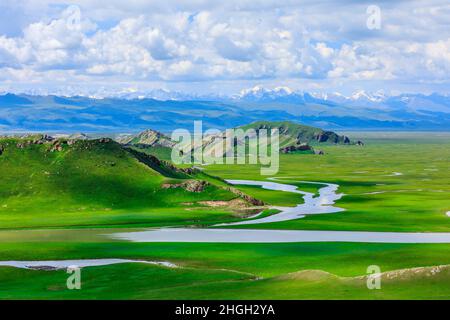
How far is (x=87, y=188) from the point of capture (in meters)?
144

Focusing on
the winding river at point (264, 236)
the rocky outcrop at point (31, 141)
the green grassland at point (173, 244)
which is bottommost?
the winding river at point (264, 236)

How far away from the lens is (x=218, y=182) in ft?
600

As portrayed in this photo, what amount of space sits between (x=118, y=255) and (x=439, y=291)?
137ft

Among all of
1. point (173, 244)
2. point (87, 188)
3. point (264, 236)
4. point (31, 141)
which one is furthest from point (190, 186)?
point (173, 244)

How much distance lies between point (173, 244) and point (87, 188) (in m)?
57.5

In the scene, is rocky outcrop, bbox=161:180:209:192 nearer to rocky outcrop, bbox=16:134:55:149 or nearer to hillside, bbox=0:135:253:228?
hillside, bbox=0:135:253:228

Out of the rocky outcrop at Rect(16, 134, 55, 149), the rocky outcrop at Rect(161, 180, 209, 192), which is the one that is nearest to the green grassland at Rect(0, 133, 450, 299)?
the rocky outcrop at Rect(161, 180, 209, 192)

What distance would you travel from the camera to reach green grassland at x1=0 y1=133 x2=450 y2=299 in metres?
56.1

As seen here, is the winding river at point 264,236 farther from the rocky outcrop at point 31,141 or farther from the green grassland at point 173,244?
the rocky outcrop at point 31,141

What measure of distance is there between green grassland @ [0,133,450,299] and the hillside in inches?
8.8

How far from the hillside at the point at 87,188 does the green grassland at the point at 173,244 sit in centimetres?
22

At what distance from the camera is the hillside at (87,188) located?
125 m

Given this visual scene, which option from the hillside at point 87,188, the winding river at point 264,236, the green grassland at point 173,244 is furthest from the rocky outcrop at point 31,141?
the winding river at point 264,236
